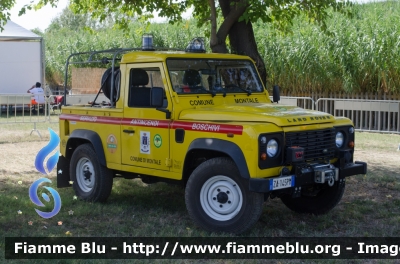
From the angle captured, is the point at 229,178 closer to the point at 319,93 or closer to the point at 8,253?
the point at 8,253

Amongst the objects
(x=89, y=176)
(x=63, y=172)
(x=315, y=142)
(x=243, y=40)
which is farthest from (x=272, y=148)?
(x=243, y=40)

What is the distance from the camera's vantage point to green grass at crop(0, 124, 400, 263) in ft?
22.3

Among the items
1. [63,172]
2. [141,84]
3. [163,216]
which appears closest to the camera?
[163,216]

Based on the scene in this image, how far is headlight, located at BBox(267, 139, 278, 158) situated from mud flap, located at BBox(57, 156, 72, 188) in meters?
3.87

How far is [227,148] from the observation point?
6.33 m

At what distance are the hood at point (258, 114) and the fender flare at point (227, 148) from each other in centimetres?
31

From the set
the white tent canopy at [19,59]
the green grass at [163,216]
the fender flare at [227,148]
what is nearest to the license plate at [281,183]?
the fender flare at [227,148]

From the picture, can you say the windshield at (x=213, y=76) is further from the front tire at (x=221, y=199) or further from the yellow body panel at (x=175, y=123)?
the front tire at (x=221, y=199)

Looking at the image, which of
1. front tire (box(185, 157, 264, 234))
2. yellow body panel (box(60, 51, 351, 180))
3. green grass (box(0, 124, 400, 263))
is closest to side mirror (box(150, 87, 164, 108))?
yellow body panel (box(60, 51, 351, 180))

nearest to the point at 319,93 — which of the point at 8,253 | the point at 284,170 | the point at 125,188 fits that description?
the point at 125,188

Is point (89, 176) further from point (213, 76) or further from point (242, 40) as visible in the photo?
point (242, 40)

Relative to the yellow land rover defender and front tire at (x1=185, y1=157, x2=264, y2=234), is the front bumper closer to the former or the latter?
the yellow land rover defender

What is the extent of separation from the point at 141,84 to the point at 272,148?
229 centimetres

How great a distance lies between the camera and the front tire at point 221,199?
632 cm
